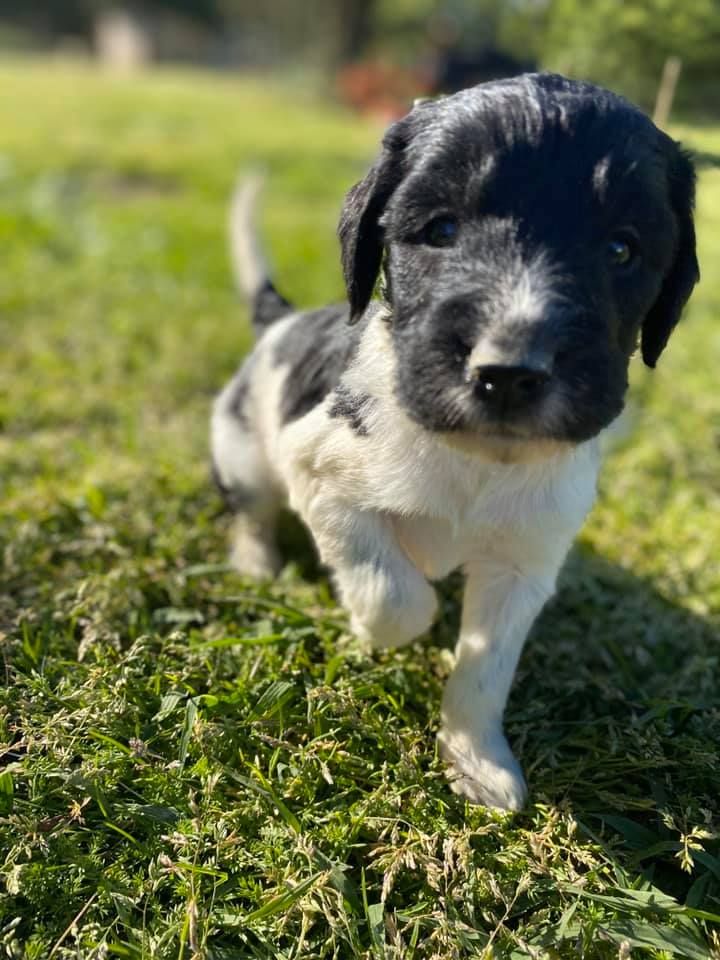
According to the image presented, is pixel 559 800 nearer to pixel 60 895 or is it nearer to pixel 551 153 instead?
pixel 60 895

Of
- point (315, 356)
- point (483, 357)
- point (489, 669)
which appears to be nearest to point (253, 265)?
point (315, 356)

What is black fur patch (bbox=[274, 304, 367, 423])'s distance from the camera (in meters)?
3.13

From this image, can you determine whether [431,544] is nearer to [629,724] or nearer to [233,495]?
[629,724]

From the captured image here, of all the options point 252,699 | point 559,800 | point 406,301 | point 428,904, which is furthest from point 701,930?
point 406,301

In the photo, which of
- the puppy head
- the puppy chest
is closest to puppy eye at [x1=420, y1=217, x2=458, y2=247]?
the puppy head

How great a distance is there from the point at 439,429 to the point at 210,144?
1437cm

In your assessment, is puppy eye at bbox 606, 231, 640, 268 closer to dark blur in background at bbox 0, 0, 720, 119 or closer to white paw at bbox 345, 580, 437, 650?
white paw at bbox 345, 580, 437, 650

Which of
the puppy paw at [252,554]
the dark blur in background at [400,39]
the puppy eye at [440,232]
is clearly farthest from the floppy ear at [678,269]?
the dark blur in background at [400,39]

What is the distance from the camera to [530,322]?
2145mm

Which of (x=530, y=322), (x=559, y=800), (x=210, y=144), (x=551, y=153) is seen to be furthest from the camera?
(x=210, y=144)

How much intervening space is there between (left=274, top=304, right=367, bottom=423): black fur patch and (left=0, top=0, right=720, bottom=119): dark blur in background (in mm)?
1948

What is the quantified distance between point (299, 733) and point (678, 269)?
2.02 meters

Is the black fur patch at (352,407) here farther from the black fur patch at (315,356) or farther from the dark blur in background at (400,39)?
the dark blur in background at (400,39)

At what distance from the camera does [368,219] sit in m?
2.68
